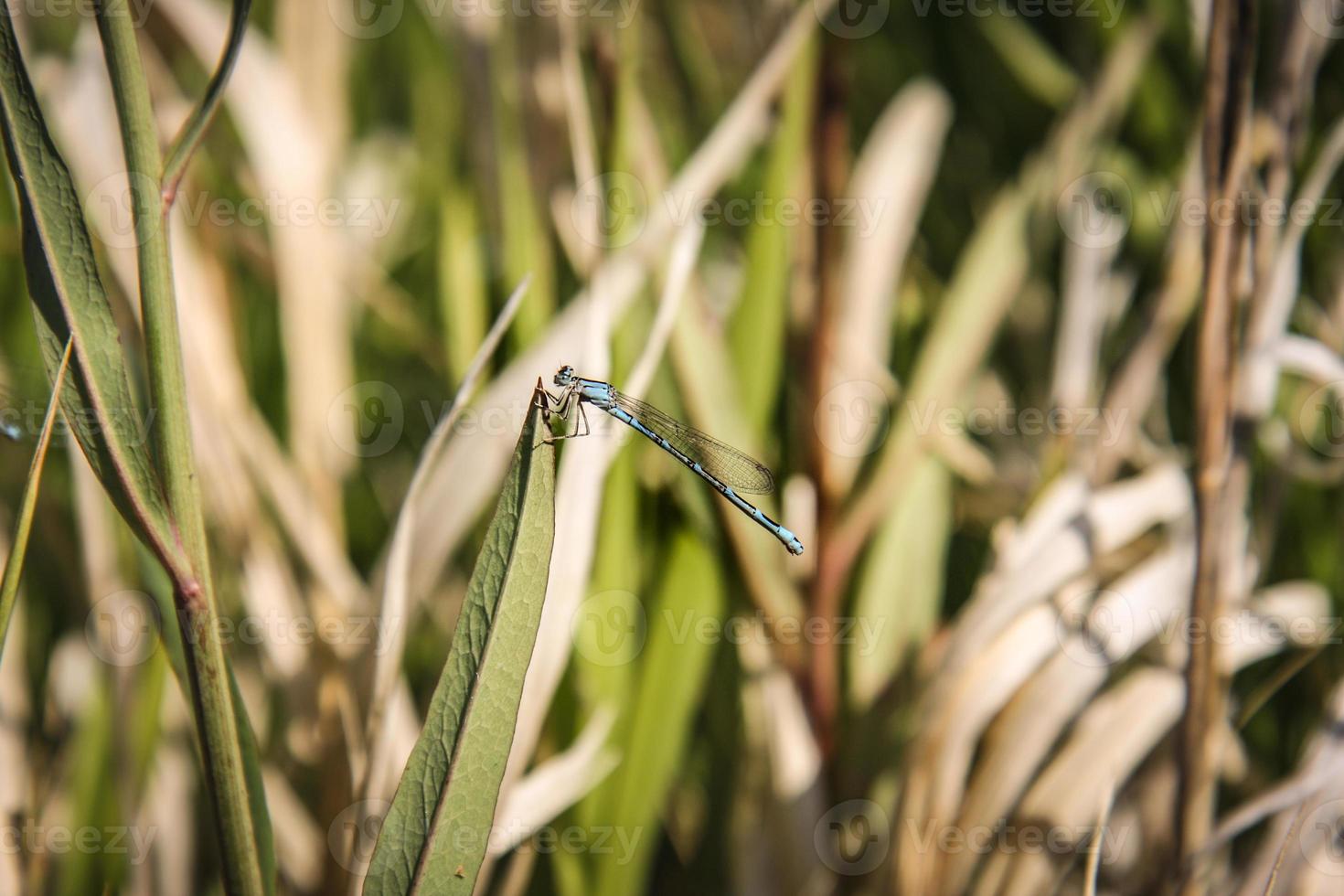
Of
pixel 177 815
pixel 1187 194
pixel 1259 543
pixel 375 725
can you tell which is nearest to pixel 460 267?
pixel 375 725

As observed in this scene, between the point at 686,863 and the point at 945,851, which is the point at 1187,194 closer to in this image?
the point at 945,851
